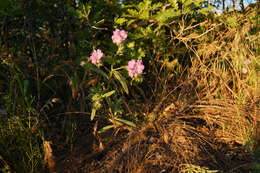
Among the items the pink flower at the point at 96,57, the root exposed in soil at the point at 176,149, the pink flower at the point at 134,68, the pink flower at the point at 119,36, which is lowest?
the root exposed in soil at the point at 176,149

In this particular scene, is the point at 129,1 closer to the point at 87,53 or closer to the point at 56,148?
the point at 87,53

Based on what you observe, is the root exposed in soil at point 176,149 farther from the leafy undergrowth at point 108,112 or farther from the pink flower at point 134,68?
the pink flower at point 134,68

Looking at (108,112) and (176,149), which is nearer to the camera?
(176,149)

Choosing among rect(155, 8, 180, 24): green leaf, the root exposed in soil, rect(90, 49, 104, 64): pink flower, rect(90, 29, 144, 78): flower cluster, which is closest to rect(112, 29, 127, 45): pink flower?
rect(90, 29, 144, 78): flower cluster

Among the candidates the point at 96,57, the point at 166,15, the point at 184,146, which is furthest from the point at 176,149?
the point at 166,15

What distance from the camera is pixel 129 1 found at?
1.96m

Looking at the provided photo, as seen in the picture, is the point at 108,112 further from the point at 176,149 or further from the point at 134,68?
the point at 176,149

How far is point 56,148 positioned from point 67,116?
282mm

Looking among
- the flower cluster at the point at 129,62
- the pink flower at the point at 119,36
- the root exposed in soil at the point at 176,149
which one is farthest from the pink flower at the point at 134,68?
the root exposed in soil at the point at 176,149

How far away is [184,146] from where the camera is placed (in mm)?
1464

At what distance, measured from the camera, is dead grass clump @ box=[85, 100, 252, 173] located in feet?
4.36

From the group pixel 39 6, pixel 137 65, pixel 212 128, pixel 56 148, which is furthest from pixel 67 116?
pixel 212 128

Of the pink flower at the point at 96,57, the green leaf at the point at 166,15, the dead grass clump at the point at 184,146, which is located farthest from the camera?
the green leaf at the point at 166,15

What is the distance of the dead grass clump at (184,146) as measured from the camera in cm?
133
